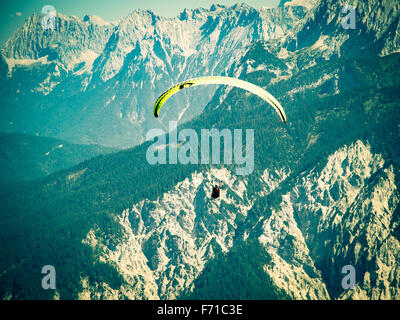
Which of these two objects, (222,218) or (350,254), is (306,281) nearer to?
(350,254)

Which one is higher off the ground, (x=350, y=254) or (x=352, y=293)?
(x=350, y=254)

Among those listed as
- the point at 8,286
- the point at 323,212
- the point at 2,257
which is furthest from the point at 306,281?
the point at 2,257

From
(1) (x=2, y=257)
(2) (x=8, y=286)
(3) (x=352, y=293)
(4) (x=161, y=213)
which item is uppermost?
(4) (x=161, y=213)

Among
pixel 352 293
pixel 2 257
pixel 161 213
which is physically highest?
pixel 161 213

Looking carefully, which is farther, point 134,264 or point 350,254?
point 134,264

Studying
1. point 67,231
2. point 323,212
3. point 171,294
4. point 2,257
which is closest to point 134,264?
point 171,294
